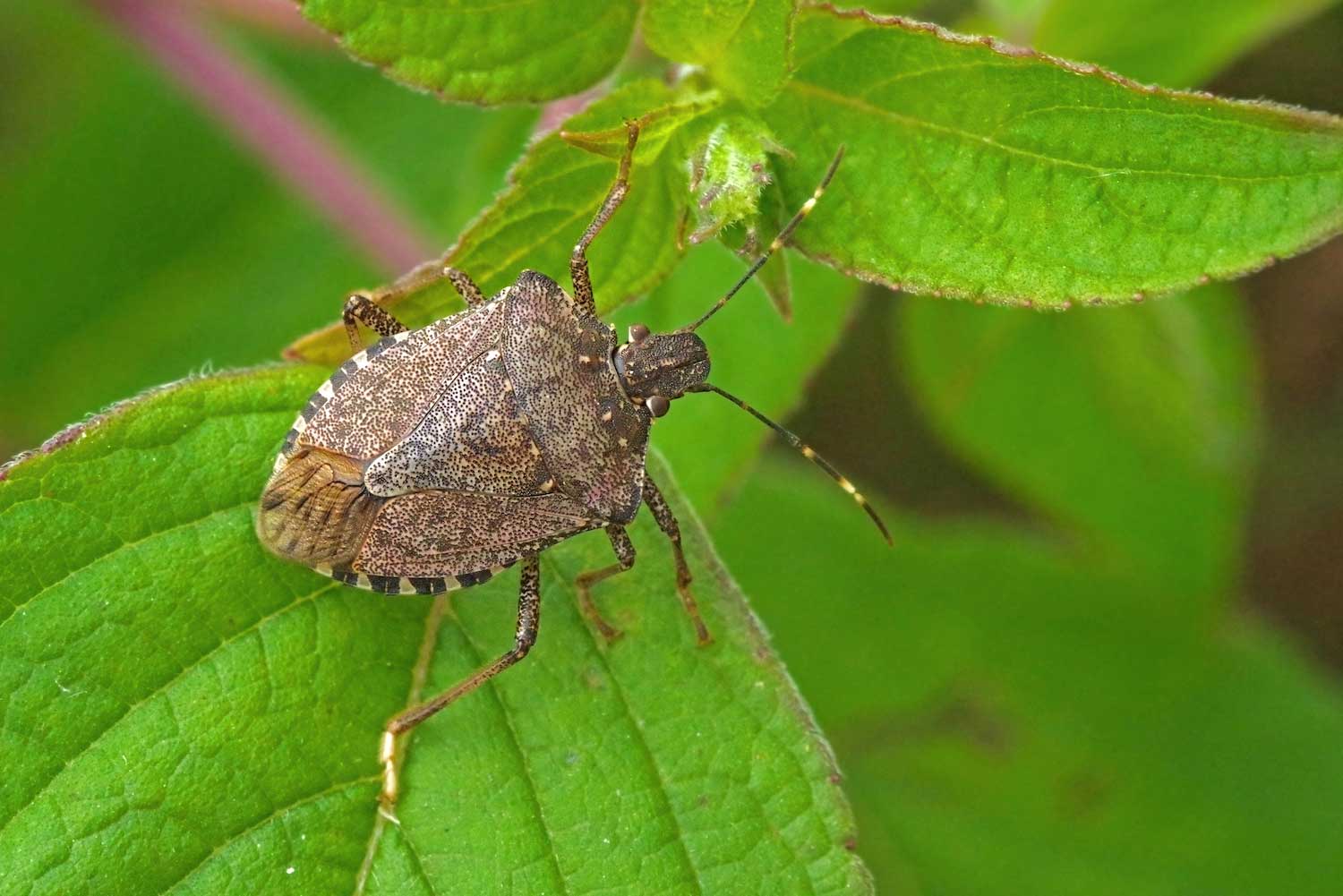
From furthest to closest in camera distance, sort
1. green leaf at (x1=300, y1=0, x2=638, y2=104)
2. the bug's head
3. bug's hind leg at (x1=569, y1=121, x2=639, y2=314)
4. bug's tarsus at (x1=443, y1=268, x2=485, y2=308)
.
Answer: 1. the bug's head
2. bug's tarsus at (x1=443, y1=268, x2=485, y2=308)
3. bug's hind leg at (x1=569, y1=121, x2=639, y2=314)
4. green leaf at (x1=300, y1=0, x2=638, y2=104)

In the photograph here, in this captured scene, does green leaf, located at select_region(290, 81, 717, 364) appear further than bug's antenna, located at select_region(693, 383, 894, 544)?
No

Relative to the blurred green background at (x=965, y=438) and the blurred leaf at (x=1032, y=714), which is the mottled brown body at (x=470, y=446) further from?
the blurred leaf at (x=1032, y=714)

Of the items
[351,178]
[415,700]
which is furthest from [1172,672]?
[351,178]

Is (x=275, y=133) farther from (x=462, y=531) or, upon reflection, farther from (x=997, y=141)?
(x=997, y=141)

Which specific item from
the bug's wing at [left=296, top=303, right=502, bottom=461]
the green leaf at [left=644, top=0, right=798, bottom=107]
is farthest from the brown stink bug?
the green leaf at [left=644, top=0, right=798, bottom=107]

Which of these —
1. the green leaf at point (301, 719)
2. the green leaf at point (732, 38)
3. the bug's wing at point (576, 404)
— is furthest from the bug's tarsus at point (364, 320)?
the green leaf at point (732, 38)

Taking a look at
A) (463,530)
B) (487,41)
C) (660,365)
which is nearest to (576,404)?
(660,365)

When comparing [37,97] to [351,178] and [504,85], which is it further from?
[504,85]

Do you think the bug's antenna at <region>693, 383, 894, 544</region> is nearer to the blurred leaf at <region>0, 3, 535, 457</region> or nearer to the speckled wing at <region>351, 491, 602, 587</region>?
the speckled wing at <region>351, 491, 602, 587</region>
